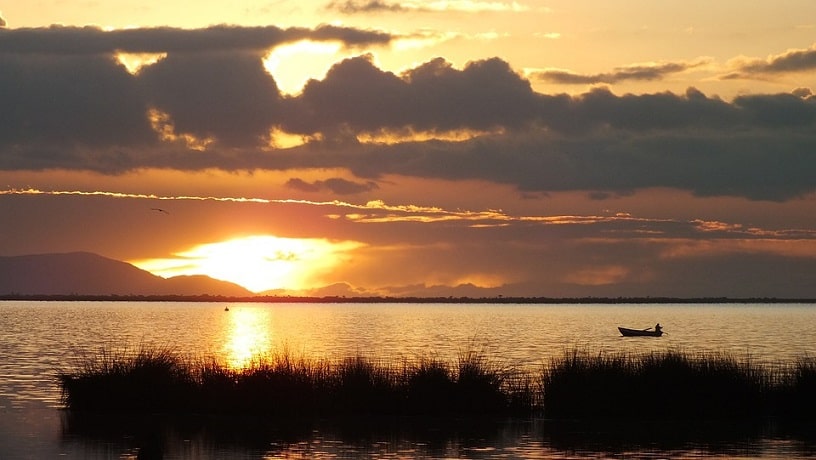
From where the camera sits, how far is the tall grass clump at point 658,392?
38.3 m

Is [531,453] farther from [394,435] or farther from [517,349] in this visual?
[517,349]

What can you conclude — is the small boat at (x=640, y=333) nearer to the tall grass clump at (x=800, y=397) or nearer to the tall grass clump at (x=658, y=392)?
the tall grass clump at (x=800, y=397)

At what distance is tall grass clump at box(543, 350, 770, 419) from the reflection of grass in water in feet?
0.11

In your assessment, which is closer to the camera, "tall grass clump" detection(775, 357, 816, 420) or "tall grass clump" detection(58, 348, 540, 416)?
"tall grass clump" detection(775, 357, 816, 420)

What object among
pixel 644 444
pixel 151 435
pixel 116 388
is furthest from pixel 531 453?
pixel 116 388

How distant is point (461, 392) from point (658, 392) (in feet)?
21.6

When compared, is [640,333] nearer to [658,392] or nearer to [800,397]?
[800,397]

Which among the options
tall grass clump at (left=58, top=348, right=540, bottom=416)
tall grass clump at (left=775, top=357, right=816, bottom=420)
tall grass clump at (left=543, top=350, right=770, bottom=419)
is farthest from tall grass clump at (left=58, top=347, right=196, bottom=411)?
tall grass clump at (left=775, top=357, right=816, bottom=420)

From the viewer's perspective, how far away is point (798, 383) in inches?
1531

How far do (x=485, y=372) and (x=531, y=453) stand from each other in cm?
1229

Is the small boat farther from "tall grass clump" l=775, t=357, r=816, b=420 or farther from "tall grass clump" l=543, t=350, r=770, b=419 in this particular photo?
"tall grass clump" l=543, t=350, r=770, b=419

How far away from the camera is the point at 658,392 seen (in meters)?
38.5

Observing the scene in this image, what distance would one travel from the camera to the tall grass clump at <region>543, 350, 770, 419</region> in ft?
126

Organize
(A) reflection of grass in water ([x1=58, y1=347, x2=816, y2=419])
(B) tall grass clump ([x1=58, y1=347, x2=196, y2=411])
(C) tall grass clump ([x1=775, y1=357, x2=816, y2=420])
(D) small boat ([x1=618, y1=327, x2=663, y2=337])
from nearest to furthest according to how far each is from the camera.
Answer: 1. (C) tall grass clump ([x1=775, y1=357, x2=816, y2=420])
2. (A) reflection of grass in water ([x1=58, y1=347, x2=816, y2=419])
3. (B) tall grass clump ([x1=58, y1=347, x2=196, y2=411])
4. (D) small boat ([x1=618, y1=327, x2=663, y2=337])
